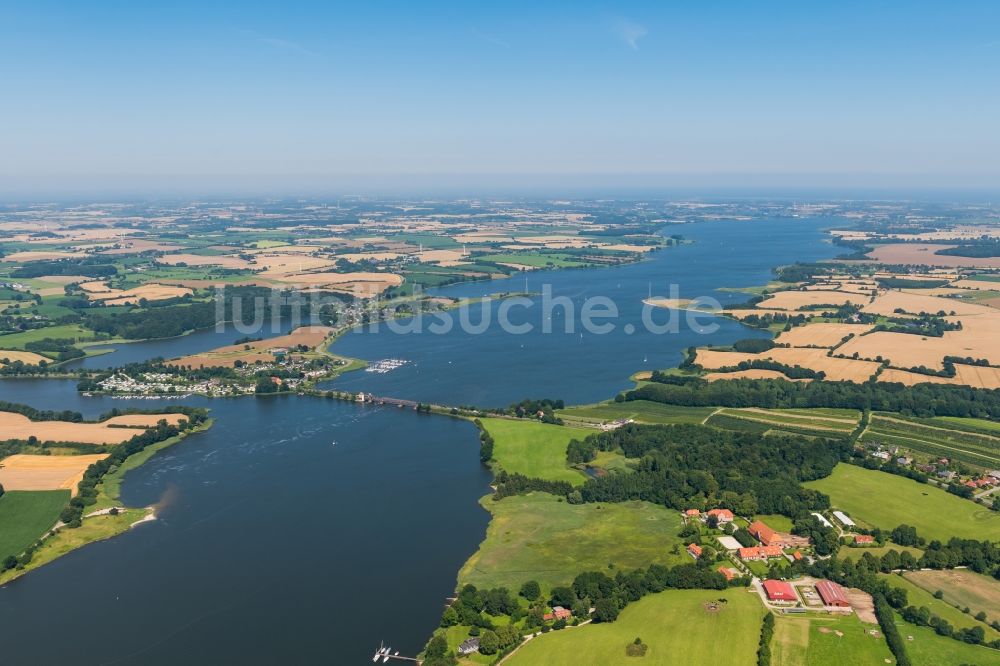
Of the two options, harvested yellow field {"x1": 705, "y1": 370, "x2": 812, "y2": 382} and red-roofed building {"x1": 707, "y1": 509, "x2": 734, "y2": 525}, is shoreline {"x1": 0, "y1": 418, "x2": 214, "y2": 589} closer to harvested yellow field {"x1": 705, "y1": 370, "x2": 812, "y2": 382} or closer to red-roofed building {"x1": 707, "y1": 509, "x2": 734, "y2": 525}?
red-roofed building {"x1": 707, "y1": 509, "x2": 734, "y2": 525}

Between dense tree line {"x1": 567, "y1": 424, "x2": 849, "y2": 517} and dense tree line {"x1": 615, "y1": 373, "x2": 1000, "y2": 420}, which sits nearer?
dense tree line {"x1": 567, "y1": 424, "x2": 849, "y2": 517}

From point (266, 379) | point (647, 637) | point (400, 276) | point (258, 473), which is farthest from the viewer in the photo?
point (400, 276)

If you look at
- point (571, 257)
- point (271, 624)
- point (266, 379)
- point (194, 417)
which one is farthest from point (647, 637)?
point (571, 257)

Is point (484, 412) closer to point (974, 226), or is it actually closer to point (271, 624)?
point (271, 624)

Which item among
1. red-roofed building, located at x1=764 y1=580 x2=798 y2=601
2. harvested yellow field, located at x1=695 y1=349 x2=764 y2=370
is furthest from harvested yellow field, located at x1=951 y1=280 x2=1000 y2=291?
red-roofed building, located at x1=764 y1=580 x2=798 y2=601

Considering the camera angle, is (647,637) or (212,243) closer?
(647,637)
